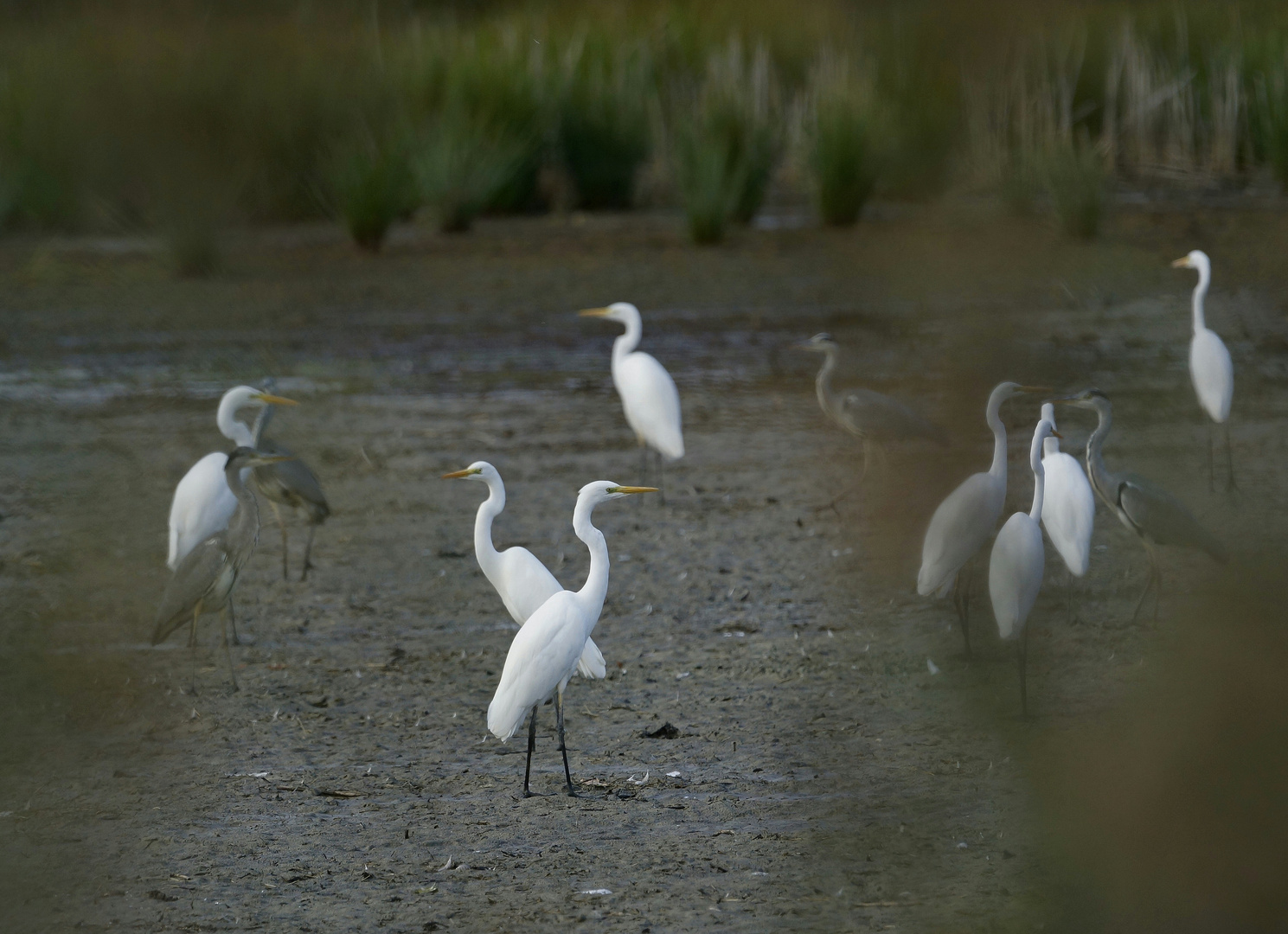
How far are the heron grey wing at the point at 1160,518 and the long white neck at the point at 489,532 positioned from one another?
1397 millimetres

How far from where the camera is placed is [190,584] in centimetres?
380

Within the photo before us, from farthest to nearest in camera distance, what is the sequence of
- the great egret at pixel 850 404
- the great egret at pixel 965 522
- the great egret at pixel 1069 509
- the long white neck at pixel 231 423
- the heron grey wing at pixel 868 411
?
the long white neck at pixel 231 423 → the great egret at pixel 850 404 → the great egret at pixel 1069 509 → the heron grey wing at pixel 868 411 → the great egret at pixel 965 522

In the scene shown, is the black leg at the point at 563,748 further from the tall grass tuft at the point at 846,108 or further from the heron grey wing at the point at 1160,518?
the tall grass tuft at the point at 846,108

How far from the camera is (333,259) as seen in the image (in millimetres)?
10625

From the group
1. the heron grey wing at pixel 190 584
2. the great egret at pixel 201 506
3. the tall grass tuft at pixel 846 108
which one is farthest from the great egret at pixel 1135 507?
the great egret at pixel 201 506

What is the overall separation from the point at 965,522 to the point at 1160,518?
32.7 inches

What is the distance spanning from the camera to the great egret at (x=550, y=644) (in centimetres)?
281

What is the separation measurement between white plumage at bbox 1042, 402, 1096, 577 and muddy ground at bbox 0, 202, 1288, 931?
408 millimetres

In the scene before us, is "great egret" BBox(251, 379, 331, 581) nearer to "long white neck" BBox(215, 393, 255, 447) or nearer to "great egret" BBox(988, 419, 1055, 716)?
"long white neck" BBox(215, 393, 255, 447)

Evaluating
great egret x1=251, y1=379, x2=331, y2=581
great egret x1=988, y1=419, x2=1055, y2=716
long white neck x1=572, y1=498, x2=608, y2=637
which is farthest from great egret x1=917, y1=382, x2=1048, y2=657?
great egret x1=251, y1=379, x2=331, y2=581

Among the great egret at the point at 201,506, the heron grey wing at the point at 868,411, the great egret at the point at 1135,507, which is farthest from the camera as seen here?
the great egret at the point at 201,506

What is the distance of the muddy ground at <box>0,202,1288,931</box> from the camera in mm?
465

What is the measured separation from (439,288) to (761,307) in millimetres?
2669

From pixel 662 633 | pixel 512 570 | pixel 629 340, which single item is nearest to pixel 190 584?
pixel 512 570
